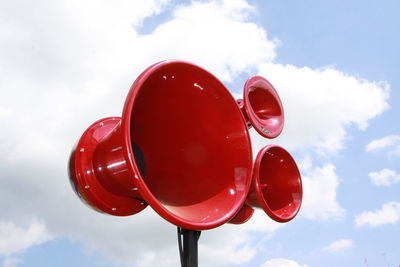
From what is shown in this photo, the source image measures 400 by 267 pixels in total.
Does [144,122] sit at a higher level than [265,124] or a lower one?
lower

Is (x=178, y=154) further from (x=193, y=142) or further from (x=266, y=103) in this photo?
(x=266, y=103)

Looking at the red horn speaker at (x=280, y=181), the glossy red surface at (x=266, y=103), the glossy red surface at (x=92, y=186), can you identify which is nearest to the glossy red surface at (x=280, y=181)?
the red horn speaker at (x=280, y=181)

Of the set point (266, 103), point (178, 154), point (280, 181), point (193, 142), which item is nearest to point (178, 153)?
point (178, 154)

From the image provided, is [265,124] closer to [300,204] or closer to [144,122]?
[300,204]

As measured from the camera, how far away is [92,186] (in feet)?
7.31

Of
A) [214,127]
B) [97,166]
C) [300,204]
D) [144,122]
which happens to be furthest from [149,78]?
[300,204]

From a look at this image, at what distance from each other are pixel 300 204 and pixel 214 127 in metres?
1.29

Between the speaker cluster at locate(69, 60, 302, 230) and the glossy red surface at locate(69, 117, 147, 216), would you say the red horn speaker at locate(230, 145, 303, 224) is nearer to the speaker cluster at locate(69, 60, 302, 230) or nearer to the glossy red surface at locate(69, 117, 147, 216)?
the speaker cluster at locate(69, 60, 302, 230)

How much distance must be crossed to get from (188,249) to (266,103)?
1.99m

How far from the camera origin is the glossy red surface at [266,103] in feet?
11.4

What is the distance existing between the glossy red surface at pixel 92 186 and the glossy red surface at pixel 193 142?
0.24 m

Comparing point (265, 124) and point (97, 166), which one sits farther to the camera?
point (265, 124)

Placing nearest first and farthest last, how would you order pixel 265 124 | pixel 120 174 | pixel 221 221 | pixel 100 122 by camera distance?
pixel 221 221 → pixel 120 174 → pixel 100 122 → pixel 265 124

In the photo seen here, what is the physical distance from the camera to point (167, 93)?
211 cm
